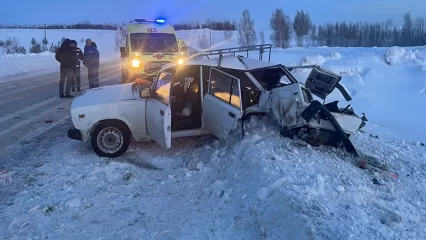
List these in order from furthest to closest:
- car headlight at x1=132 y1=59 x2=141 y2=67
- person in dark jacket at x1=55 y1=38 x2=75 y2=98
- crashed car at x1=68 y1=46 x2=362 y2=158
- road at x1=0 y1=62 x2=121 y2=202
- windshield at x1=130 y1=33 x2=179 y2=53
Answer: windshield at x1=130 y1=33 x2=179 y2=53, car headlight at x1=132 y1=59 x2=141 y2=67, person in dark jacket at x1=55 y1=38 x2=75 y2=98, road at x1=0 y1=62 x2=121 y2=202, crashed car at x1=68 y1=46 x2=362 y2=158

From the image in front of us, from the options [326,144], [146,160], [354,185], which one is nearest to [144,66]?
[146,160]

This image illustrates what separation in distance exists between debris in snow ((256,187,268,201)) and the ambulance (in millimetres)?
8517

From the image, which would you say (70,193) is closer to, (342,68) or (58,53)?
(58,53)

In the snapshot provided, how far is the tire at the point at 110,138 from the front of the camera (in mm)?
6387

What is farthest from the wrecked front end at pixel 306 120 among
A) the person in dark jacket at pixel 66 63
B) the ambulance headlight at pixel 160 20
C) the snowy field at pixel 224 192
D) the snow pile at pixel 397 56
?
the snow pile at pixel 397 56

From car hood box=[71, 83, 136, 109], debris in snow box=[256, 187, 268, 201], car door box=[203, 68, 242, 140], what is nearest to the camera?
debris in snow box=[256, 187, 268, 201]

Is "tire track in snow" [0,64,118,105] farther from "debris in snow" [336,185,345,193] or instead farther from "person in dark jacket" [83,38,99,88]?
"debris in snow" [336,185,345,193]

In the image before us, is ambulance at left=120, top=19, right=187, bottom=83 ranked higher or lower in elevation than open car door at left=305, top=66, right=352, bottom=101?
higher

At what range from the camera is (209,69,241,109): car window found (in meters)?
6.22

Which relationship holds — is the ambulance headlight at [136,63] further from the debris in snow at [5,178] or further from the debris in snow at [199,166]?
the debris in snow at [5,178]

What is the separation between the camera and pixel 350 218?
3.89 meters

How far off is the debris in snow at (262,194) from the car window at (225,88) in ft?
6.09

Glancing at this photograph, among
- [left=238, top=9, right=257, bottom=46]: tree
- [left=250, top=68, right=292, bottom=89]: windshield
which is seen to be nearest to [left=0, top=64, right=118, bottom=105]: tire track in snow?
[left=250, top=68, right=292, bottom=89]: windshield

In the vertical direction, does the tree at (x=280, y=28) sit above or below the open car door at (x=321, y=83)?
above
